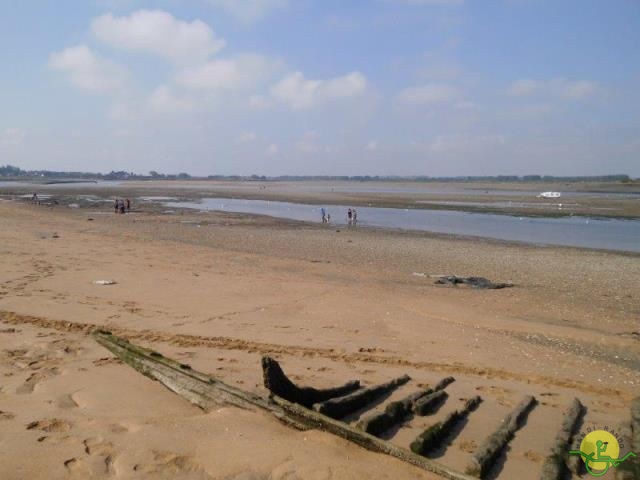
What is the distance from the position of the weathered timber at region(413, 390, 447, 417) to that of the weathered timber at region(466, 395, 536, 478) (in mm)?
824

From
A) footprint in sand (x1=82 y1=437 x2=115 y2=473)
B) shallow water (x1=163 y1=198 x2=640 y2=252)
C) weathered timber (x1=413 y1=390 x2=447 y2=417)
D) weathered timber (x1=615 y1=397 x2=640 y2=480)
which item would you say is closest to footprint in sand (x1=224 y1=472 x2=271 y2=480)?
footprint in sand (x1=82 y1=437 x2=115 y2=473)

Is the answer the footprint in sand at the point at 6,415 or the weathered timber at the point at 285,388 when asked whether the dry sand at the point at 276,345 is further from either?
the weathered timber at the point at 285,388

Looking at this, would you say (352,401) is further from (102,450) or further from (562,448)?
(102,450)

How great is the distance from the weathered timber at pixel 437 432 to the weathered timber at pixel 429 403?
1.06ft

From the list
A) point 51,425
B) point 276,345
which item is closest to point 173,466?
point 51,425

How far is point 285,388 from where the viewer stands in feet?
18.7

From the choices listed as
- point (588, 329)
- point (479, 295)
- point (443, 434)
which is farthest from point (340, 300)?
point (443, 434)

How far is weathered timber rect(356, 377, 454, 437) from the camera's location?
539cm

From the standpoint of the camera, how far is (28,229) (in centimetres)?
2577

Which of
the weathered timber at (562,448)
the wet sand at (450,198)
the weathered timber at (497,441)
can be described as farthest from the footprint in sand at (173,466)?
the wet sand at (450,198)

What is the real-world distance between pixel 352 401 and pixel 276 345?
2.89 meters

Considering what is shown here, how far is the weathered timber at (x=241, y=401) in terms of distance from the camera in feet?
15.5

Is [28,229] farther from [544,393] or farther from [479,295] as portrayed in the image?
[544,393]

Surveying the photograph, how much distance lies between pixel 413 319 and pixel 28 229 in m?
22.2
